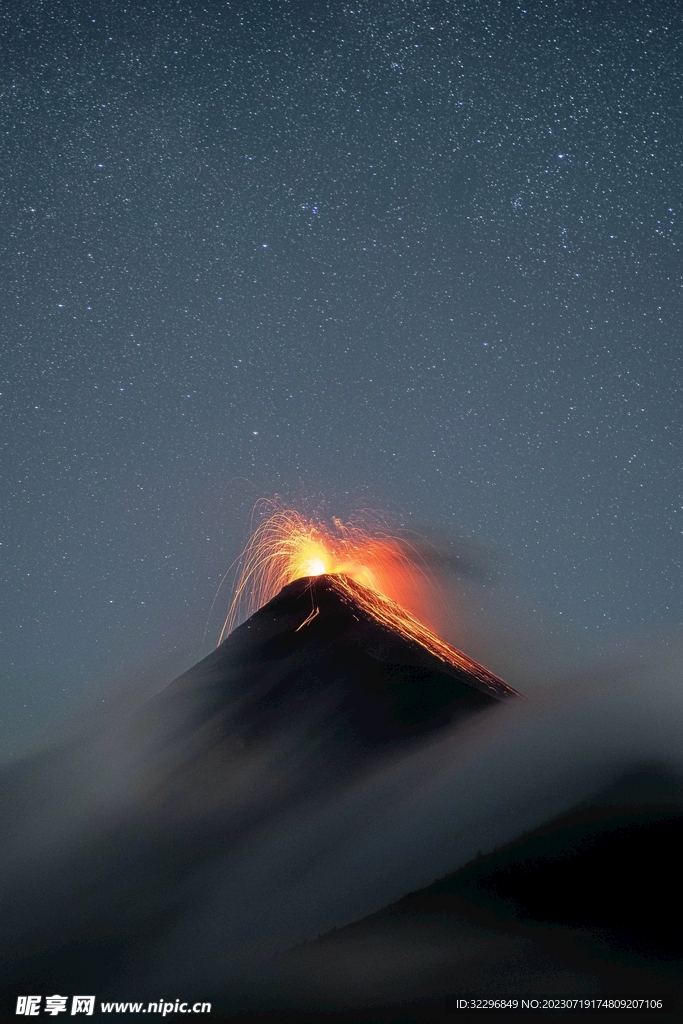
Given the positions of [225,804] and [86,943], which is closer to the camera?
[86,943]

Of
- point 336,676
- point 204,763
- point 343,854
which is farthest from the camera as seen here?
point 336,676

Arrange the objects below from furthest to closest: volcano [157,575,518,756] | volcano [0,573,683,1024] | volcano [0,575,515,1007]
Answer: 1. volcano [157,575,518,756]
2. volcano [0,575,515,1007]
3. volcano [0,573,683,1024]

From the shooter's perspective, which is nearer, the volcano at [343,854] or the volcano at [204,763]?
the volcano at [343,854]

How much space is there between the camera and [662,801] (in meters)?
16.4

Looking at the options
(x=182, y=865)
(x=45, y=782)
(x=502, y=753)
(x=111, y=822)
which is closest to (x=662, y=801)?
(x=502, y=753)

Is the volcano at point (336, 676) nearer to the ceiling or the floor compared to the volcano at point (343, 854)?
nearer to the ceiling

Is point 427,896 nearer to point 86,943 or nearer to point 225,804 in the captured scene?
point 86,943

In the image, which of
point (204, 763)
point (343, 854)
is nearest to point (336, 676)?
point (204, 763)

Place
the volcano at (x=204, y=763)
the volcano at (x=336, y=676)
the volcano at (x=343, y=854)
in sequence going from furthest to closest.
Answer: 1. the volcano at (x=336, y=676)
2. the volcano at (x=204, y=763)
3. the volcano at (x=343, y=854)

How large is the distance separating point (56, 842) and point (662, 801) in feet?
57.4

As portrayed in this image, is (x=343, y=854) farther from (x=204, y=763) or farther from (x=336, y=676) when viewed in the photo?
(x=336, y=676)

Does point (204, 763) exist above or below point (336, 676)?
below

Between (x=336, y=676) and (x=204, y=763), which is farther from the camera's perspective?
(x=336, y=676)

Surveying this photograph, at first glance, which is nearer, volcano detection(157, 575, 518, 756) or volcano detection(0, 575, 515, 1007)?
volcano detection(0, 575, 515, 1007)
